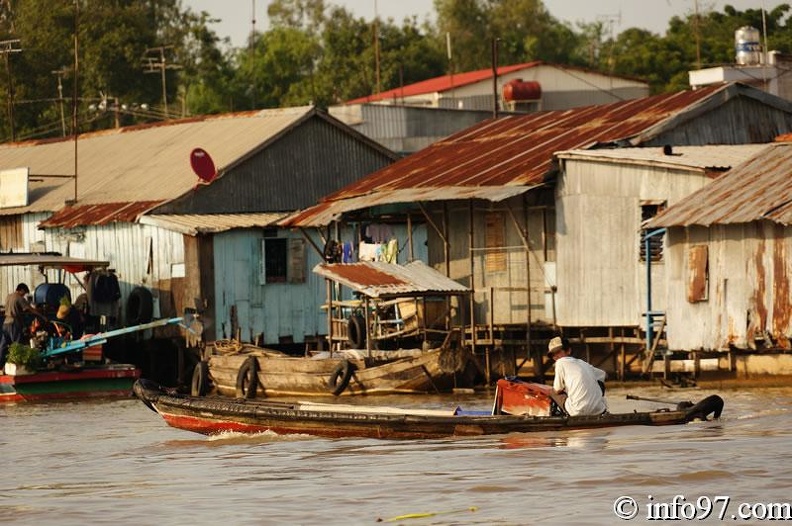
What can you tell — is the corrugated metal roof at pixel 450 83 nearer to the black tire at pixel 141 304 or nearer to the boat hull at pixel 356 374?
the black tire at pixel 141 304

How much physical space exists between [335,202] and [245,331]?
3.26m

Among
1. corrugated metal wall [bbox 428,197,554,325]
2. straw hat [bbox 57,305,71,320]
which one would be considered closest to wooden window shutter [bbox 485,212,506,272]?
corrugated metal wall [bbox 428,197,554,325]

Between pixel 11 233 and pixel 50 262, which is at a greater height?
pixel 11 233

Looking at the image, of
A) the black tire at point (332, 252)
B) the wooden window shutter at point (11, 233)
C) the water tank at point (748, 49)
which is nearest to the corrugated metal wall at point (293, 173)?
the black tire at point (332, 252)

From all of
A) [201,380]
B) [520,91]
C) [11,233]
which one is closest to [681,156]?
[201,380]

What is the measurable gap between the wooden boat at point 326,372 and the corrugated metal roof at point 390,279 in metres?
1.08

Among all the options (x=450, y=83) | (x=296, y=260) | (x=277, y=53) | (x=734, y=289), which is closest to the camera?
(x=734, y=289)

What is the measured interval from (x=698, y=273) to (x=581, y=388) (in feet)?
26.5

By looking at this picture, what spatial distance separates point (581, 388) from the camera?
53.7 feet

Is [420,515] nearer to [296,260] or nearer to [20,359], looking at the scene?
[20,359]

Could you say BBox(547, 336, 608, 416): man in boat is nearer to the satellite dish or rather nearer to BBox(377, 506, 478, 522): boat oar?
BBox(377, 506, 478, 522): boat oar

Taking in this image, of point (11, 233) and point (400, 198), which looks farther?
point (11, 233)

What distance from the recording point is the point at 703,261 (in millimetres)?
23859

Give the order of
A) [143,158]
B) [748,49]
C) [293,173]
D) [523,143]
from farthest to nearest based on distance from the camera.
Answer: [748,49]
[143,158]
[293,173]
[523,143]
